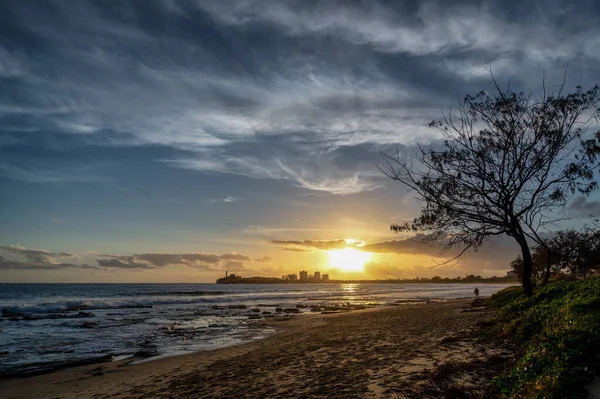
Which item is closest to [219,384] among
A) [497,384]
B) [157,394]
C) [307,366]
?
[157,394]

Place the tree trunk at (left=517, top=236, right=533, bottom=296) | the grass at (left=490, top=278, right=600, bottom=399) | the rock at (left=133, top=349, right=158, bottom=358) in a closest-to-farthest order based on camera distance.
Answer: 1. the grass at (left=490, top=278, right=600, bottom=399)
2. the tree trunk at (left=517, top=236, right=533, bottom=296)
3. the rock at (left=133, top=349, right=158, bottom=358)

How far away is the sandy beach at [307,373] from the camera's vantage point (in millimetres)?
8820

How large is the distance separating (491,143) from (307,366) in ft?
37.6

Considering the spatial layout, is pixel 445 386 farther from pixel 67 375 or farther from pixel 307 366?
pixel 67 375

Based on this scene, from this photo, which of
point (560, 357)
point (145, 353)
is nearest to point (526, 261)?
point (560, 357)

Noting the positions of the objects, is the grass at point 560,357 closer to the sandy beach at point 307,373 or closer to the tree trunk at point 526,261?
the sandy beach at point 307,373

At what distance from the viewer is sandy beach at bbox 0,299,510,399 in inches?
347

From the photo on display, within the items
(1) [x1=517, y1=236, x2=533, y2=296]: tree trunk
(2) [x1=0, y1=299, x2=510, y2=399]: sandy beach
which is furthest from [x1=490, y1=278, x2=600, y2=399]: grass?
(1) [x1=517, y1=236, x2=533, y2=296]: tree trunk

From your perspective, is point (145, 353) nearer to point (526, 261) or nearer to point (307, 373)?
point (307, 373)

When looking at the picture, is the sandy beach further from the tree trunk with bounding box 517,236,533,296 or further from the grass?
the tree trunk with bounding box 517,236,533,296

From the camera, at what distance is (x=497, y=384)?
7.43 metres

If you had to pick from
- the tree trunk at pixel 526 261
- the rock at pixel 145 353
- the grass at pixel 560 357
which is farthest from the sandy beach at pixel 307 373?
the tree trunk at pixel 526 261

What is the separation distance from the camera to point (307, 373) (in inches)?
436

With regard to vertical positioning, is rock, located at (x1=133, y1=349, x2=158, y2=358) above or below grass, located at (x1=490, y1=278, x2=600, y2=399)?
below
